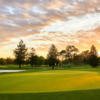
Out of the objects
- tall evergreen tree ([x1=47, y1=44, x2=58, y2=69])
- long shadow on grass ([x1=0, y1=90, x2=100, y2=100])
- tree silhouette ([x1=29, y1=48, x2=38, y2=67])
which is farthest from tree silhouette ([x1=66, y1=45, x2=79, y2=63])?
long shadow on grass ([x1=0, y1=90, x2=100, y2=100])

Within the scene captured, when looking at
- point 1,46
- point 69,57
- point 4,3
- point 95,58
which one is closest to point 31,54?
point 1,46

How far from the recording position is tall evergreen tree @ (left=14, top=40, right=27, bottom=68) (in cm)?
5813

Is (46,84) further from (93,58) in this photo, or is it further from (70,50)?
(70,50)

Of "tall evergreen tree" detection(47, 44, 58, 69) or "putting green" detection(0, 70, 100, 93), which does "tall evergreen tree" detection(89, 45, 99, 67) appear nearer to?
"tall evergreen tree" detection(47, 44, 58, 69)

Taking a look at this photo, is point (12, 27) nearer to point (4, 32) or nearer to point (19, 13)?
point (4, 32)

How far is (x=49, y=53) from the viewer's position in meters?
65.4

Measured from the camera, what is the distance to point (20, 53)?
59.0 metres

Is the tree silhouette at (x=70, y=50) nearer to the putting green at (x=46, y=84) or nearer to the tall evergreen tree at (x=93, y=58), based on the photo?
the tall evergreen tree at (x=93, y=58)

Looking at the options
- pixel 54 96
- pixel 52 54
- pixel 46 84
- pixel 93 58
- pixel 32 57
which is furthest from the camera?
pixel 52 54

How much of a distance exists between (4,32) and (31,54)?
1191 inches

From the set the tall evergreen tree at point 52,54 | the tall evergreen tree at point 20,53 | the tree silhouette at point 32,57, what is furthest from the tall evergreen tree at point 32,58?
the tall evergreen tree at point 52,54

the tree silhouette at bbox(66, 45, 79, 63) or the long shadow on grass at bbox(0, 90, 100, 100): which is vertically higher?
the tree silhouette at bbox(66, 45, 79, 63)

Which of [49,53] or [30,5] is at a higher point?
[30,5]

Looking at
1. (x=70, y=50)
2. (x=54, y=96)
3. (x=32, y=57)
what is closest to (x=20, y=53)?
(x=32, y=57)
